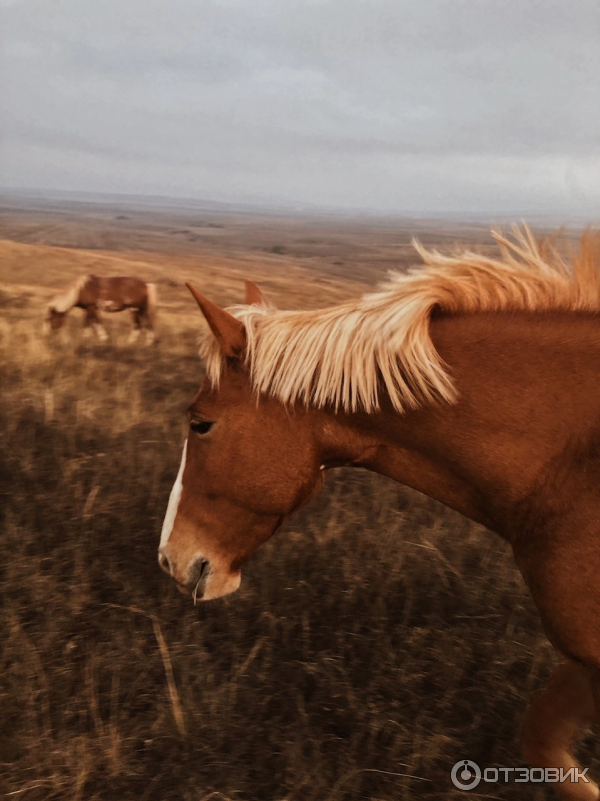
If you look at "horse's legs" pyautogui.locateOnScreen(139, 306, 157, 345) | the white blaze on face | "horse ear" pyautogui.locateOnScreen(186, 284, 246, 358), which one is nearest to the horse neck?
"horse ear" pyautogui.locateOnScreen(186, 284, 246, 358)

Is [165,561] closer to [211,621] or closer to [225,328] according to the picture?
[225,328]

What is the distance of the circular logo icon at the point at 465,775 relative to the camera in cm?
184

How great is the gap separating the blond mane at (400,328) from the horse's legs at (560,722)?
980 millimetres

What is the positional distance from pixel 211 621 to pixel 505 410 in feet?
5.33

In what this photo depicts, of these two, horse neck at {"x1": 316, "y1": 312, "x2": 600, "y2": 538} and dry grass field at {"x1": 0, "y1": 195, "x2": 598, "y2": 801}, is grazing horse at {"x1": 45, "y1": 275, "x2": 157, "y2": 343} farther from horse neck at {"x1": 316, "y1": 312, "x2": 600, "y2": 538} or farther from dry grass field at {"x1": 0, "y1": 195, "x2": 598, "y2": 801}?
horse neck at {"x1": 316, "y1": 312, "x2": 600, "y2": 538}

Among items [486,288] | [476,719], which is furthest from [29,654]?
[486,288]

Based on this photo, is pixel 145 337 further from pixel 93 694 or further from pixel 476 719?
pixel 476 719

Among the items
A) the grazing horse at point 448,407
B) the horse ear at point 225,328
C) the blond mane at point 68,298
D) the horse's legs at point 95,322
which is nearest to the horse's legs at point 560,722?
Answer: the grazing horse at point 448,407

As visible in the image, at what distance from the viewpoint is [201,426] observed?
1.53 metres

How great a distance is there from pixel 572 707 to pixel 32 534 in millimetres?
2225

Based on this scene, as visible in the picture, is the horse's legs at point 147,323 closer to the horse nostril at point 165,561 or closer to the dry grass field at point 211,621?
A: the dry grass field at point 211,621

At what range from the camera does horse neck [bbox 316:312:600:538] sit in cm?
129

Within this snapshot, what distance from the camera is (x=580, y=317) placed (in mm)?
1358

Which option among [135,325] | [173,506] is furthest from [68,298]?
[173,506]
